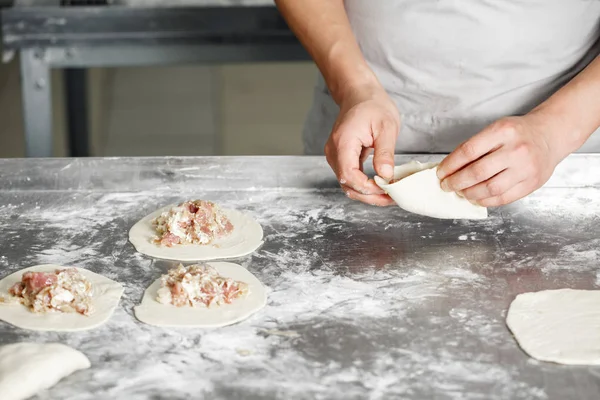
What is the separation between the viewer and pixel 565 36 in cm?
207

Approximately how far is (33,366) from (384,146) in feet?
2.96

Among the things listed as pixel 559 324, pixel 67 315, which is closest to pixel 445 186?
pixel 559 324

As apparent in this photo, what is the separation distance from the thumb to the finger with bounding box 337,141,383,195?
0.14 ft

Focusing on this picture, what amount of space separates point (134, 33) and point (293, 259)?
154cm

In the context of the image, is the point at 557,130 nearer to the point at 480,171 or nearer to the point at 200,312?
the point at 480,171

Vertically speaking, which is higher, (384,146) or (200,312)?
(384,146)

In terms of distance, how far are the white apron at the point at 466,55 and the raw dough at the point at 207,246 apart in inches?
23.0

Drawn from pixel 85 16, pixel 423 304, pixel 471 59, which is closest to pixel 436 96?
pixel 471 59

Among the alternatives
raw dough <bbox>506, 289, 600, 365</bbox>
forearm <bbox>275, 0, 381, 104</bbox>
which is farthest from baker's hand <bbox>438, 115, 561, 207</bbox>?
forearm <bbox>275, 0, 381, 104</bbox>

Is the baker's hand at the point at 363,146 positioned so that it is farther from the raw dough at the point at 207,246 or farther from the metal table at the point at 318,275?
the raw dough at the point at 207,246

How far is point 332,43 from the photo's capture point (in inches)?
82.4

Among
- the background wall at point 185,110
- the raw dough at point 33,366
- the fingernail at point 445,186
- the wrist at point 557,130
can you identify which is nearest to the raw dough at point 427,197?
the fingernail at point 445,186

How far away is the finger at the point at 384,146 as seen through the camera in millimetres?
1756

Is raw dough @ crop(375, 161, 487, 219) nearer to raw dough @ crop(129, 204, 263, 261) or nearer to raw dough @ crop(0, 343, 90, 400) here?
raw dough @ crop(129, 204, 263, 261)
